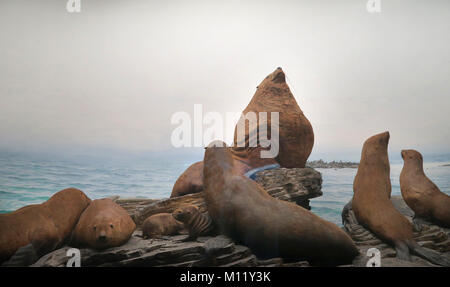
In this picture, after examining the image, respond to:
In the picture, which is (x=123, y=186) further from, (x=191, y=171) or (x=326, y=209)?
(x=326, y=209)

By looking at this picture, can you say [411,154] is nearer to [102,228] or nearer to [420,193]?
[420,193]

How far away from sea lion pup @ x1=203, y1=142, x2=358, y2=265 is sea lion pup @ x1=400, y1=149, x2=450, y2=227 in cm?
103

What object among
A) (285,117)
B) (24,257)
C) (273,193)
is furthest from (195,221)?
(285,117)

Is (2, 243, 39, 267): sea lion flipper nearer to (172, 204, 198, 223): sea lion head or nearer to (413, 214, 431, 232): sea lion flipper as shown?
(172, 204, 198, 223): sea lion head

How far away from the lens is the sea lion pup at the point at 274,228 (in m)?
1.66

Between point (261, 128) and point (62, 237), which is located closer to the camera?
point (62, 237)

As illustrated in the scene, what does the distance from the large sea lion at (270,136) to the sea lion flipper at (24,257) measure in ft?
3.61

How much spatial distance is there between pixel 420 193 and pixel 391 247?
0.73m

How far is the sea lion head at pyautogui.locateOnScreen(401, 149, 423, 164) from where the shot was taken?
230 cm

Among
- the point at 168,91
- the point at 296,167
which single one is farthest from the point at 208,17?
the point at 296,167

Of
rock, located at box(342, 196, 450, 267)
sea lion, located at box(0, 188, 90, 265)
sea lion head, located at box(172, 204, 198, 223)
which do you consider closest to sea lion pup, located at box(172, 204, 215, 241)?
sea lion head, located at box(172, 204, 198, 223)

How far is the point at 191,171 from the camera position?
8.02 feet
